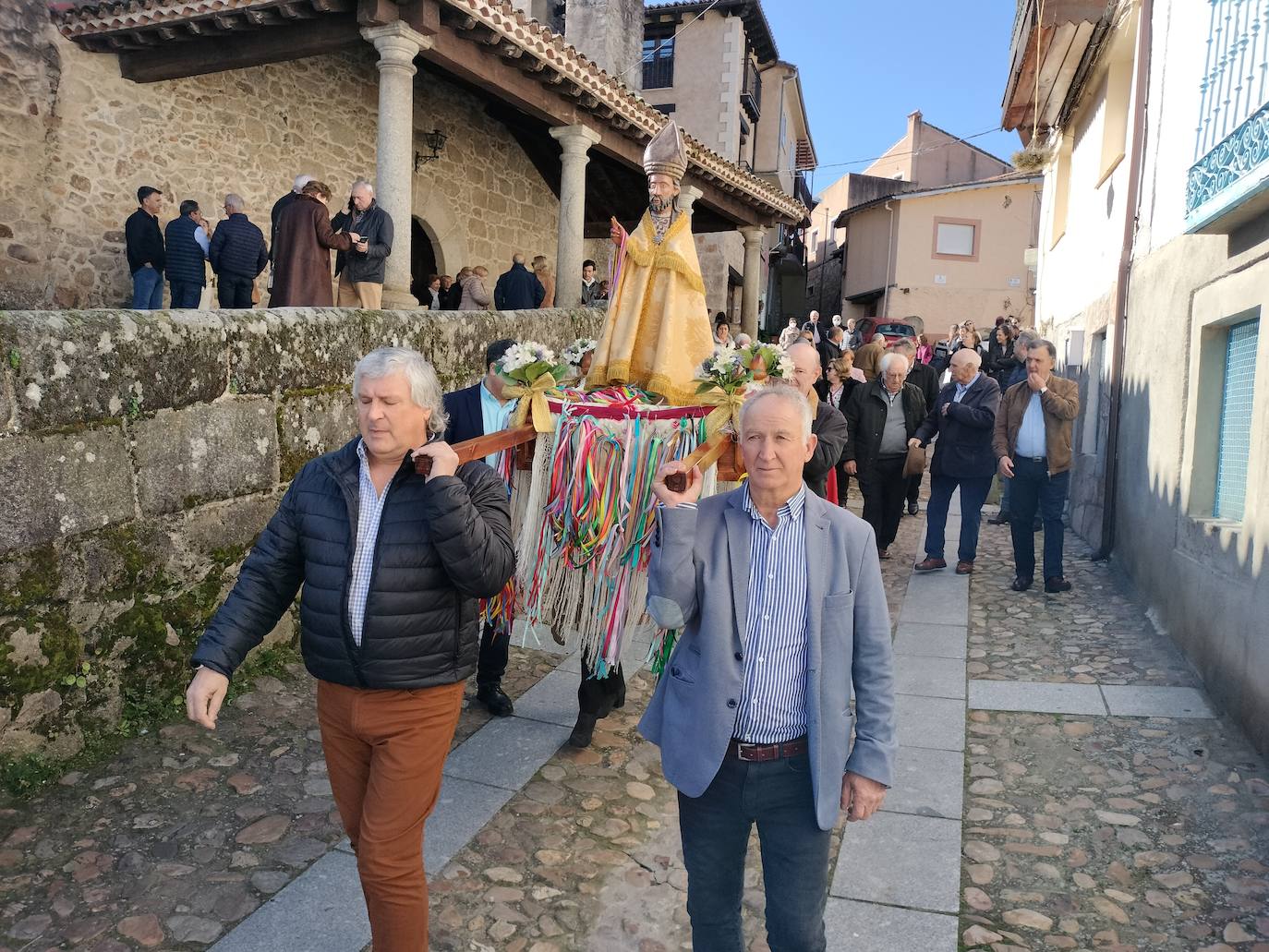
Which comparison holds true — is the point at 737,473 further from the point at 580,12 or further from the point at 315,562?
the point at 580,12

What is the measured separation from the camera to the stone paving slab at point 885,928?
2.93 metres

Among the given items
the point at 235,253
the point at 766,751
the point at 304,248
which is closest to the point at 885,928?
the point at 766,751

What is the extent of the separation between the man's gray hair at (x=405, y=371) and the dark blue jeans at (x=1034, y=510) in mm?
5507

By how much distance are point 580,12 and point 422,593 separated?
21109 mm

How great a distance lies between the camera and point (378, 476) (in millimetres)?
2584

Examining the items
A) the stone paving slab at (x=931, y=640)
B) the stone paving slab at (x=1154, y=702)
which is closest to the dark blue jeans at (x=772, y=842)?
the stone paving slab at (x=1154, y=702)

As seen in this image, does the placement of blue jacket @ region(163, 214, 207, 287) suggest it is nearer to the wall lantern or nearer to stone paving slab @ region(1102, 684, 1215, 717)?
the wall lantern

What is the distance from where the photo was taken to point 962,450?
735cm

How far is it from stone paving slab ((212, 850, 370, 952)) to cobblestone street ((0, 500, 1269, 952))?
0.09 feet

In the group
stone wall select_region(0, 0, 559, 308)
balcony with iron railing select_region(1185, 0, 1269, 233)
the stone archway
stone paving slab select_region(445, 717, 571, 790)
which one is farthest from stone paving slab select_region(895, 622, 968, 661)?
the stone archway

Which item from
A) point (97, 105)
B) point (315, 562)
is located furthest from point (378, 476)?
point (97, 105)

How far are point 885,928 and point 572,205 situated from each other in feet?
32.4

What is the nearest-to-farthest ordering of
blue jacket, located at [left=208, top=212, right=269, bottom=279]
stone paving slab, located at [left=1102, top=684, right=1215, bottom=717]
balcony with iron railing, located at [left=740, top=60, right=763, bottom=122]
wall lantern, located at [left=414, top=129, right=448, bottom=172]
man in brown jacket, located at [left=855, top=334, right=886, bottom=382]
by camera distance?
1. stone paving slab, located at [left=1102, top=684, right=1215, bottom=717]
2. blue jacket, located at [left=208, top=212, right=269, bottom=279]
3. man in brown jacket, located at [left=855, top=334, right=886, bottom=382]
4. wall lantern, located at [left=414, top=129, right=448, bottom=172]
5. balcony with iron railing, located at [left=740, top=60, right=763, bottom=122]

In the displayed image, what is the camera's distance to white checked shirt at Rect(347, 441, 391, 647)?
Answer: 8.15 feet
